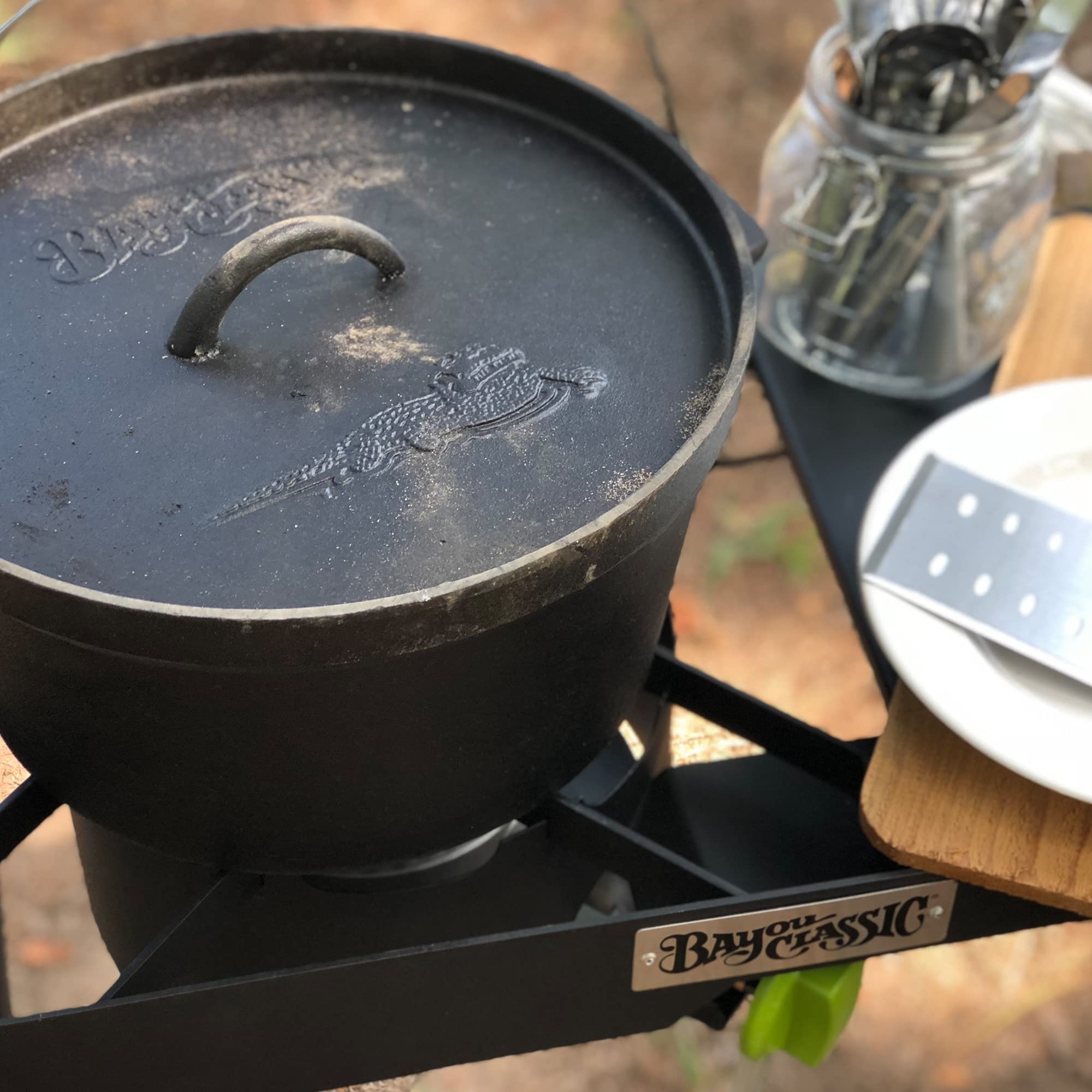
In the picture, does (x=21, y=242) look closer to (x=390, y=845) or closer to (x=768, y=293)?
(x=390, y=845)

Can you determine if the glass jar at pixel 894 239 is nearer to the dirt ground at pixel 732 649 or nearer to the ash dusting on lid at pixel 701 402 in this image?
the dirt ground at pixel 732 649

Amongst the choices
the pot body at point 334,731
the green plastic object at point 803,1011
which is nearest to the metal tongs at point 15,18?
the pot body at point 334,731

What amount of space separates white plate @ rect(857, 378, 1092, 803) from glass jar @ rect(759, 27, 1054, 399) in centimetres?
16

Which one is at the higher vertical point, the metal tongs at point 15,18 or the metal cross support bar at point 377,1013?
the metal tongs at point 15,18

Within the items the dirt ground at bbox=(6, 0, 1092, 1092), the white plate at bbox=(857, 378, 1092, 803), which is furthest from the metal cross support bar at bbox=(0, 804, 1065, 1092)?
the dirt ground at bbox=(6, 0, 1092, 1092)

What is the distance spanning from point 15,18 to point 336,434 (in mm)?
400

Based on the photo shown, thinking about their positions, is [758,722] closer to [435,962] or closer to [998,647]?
[998,647]

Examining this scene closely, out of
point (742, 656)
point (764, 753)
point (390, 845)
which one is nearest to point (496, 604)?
point (390, 845)

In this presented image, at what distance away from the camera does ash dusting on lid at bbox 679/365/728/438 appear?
77cm

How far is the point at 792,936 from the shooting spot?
2.94 ft

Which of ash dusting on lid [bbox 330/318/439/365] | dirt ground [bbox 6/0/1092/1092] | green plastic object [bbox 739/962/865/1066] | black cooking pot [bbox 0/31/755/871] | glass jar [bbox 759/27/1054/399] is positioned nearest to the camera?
black cooking pot [bbox 0/31/755/871]

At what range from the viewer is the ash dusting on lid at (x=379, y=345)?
788 mm

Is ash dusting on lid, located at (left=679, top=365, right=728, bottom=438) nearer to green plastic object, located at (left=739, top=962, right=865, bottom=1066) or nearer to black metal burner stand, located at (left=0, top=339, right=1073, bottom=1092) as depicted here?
black metal burner stand, located at (left=0, top=339, right=1073, bottom=1092)

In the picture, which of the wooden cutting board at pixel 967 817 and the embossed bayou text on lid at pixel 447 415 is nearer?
the embossed bayou text on lid at pixel 447 415
